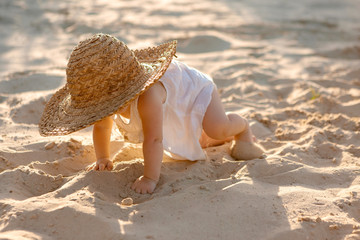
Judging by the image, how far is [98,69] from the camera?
217cm

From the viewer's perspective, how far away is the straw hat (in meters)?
2.16

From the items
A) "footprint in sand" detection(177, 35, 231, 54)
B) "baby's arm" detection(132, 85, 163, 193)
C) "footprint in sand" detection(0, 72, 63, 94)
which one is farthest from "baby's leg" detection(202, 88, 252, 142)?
"footprint in sand" detection(177, 35, 231, 54)

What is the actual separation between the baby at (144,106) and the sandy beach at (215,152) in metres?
0.13

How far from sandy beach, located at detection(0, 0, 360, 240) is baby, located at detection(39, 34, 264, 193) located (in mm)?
126

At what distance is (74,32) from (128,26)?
2.63 ft

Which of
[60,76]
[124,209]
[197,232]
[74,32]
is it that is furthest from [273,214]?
[74,32]

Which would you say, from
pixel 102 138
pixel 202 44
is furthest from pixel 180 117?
pixel 202 44

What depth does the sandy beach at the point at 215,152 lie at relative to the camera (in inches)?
74.0

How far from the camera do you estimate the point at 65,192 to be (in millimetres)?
2121

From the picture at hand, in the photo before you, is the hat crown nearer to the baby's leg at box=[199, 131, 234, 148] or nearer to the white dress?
the white dress

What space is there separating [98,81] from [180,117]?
0.67 meters

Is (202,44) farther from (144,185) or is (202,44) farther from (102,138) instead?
(144,185)

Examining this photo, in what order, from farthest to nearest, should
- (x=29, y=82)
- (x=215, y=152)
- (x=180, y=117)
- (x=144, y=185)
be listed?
(x=29, y=82) → (x=215, y=152) → (x=180, y=117) → (x=144, y=185)

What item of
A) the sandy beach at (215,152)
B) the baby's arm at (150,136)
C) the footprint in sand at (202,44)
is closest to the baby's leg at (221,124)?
the sandy beach at (215,152)
